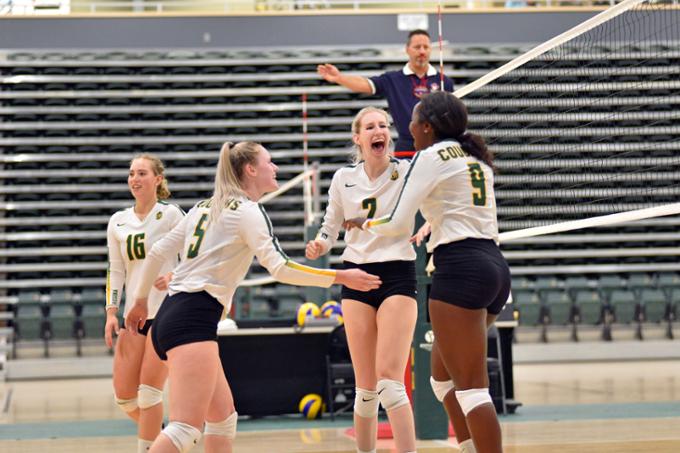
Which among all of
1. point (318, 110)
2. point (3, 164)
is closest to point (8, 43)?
point (3, 164)

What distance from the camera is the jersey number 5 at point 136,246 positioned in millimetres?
4746

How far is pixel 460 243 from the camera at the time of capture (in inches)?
137

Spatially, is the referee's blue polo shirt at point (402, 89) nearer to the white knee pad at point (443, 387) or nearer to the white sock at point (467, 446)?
the white knee pad at point (443, 387)

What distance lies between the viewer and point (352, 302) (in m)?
4.29

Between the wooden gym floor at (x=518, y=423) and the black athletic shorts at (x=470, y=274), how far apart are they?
2.43 metres

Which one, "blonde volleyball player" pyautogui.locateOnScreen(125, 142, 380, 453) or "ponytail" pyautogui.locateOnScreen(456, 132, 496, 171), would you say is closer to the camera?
"blonde volleyball player" pyautogui.locateOnScreen(125, 142, 380, 453)

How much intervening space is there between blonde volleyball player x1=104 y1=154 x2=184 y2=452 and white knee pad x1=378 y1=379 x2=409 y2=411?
1101mm

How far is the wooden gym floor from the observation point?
6082mm

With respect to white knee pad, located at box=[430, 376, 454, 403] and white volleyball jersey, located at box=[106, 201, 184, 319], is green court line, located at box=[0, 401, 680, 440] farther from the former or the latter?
white knee pad, located at box=[430, 376, 454, 403]

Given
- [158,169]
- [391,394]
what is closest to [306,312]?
[158,169]

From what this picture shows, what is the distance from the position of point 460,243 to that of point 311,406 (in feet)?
15.9

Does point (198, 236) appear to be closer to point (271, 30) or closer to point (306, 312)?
point (306, 312)

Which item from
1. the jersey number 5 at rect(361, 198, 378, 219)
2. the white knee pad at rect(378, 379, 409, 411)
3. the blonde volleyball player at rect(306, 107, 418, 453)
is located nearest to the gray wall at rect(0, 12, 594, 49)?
the blonde volleyball player at rect(306, 107, 418, 453)

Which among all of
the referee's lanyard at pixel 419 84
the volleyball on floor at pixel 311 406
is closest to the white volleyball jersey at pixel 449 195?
the referee's lanyard at pixel 419 84
